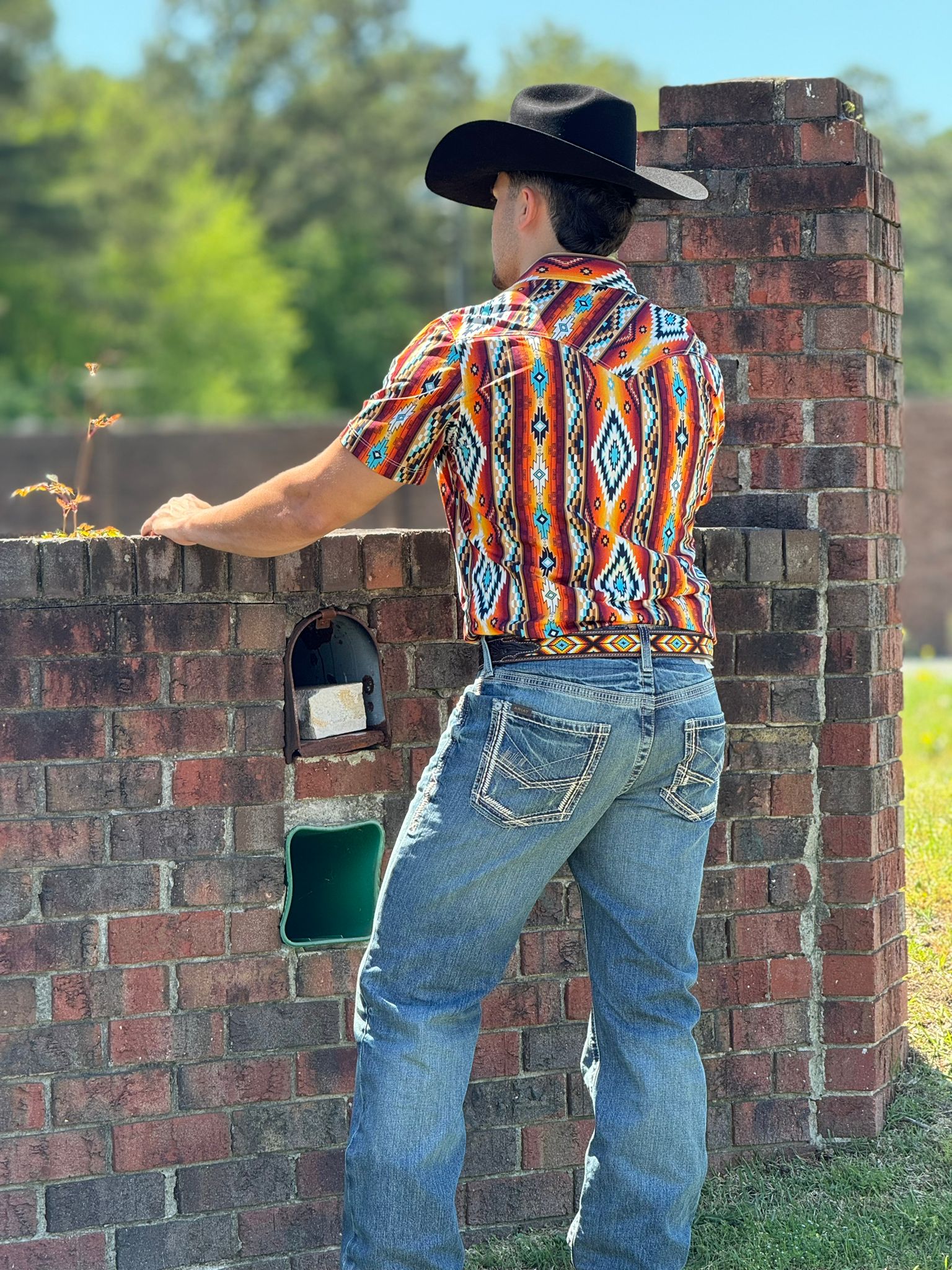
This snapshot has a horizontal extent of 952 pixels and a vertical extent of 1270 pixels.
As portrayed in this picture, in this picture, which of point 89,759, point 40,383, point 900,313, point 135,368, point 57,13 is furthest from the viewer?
point 135,368

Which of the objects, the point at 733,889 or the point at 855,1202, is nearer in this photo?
the point at 855,1202

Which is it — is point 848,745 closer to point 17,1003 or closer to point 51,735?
point 51,735

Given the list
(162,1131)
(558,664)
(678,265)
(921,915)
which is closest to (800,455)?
(678,265)

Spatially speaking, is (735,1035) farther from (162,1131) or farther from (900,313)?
(900,313)

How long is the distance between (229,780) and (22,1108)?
0.72 m

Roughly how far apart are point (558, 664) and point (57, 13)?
136ft

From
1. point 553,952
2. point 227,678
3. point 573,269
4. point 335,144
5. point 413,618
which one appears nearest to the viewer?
point 573,269

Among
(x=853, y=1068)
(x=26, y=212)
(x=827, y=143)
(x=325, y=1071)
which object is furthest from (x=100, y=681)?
(x=26, y=212)

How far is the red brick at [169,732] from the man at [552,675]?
1.59ft

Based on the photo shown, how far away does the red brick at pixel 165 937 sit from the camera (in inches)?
113

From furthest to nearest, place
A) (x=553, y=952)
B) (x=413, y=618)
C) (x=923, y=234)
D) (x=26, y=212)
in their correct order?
(x=923, y=234) < (x=26, y=212) < (x=553, y=952) < (x=413, y=618)

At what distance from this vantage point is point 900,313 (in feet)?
12.2

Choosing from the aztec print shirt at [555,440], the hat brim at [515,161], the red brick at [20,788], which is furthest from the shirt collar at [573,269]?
Result: the red brick at [20,788]

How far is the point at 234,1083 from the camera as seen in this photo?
2.95 m
